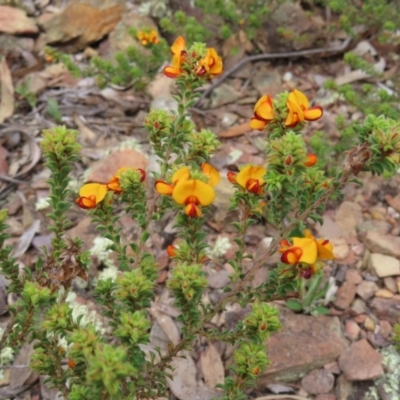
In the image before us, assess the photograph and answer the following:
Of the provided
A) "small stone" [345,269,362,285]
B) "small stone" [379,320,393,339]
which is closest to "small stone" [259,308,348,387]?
"small stone" [379,320,393,339]

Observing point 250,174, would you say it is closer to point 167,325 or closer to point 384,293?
point 167,325

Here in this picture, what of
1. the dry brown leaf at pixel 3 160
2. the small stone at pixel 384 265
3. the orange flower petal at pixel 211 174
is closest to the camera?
the orange flower petal at pixel 211 174

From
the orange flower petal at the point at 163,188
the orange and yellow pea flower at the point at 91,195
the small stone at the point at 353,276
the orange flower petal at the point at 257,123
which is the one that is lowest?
the small stone at the point at 353,276

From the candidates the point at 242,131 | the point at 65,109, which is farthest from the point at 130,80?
the point at 242,131

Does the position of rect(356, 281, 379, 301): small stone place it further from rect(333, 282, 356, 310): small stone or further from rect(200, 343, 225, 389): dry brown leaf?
rect(200, 343, 225, 389): dry brown leaf

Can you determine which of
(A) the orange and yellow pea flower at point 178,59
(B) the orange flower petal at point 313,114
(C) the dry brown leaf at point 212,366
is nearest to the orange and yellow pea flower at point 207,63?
(A) the orange and yellow pea flower at point 178,59

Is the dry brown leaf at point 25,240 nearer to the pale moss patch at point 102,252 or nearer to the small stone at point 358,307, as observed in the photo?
the pale moss patch at point 102,252

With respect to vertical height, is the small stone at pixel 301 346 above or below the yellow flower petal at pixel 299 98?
below
